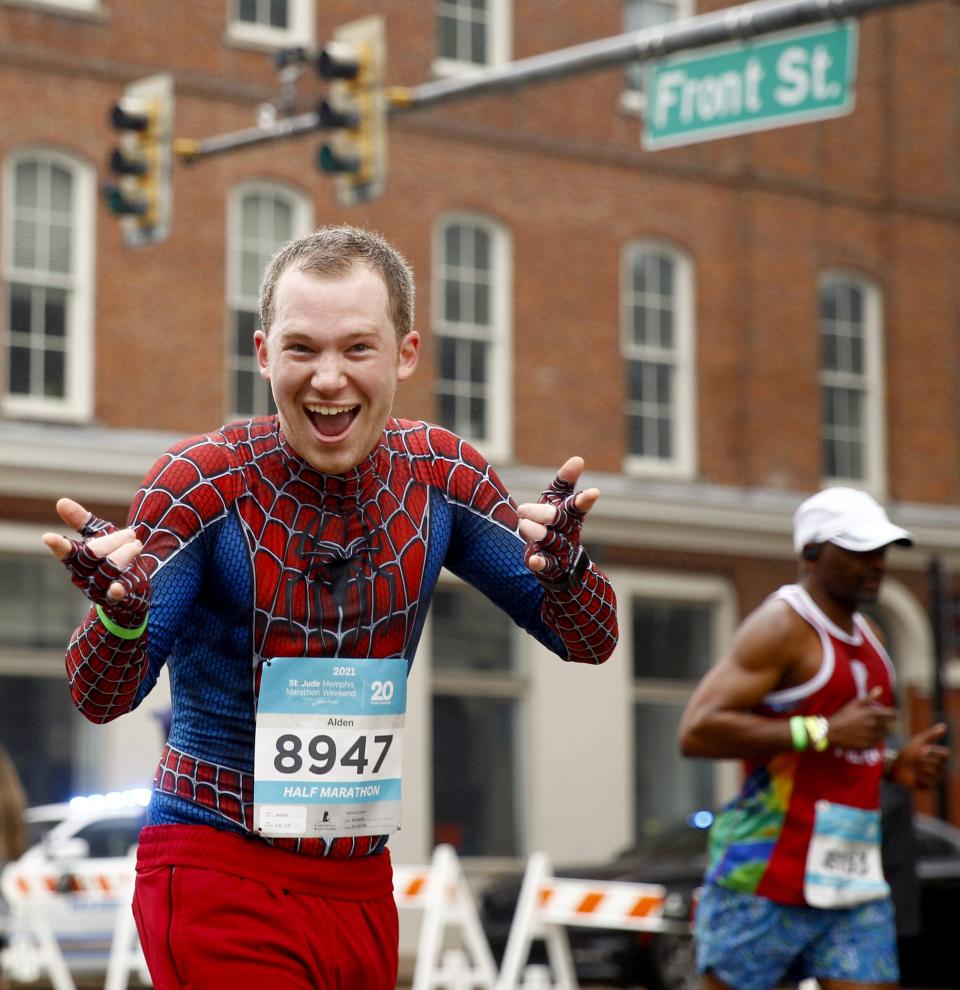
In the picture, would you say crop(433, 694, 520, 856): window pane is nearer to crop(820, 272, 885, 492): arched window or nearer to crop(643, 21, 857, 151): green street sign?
crop(820, 272, 885, 492): arched window

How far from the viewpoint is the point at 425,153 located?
25297mm

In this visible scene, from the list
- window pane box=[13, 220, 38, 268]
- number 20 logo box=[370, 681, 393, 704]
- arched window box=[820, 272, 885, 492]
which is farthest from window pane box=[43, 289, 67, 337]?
number 20 logo box=[370, 681, 393, 704]

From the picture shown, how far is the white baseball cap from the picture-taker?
279 inches

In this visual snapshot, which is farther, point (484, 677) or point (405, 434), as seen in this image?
point (484, 677)

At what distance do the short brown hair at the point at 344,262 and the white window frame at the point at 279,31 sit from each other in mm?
20667

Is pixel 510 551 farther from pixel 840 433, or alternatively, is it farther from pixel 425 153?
pixel 840 433

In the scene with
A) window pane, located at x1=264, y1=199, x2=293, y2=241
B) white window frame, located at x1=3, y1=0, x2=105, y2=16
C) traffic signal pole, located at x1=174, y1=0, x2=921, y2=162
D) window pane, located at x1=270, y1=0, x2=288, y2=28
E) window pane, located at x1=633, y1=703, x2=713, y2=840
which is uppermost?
window pane, located at x1=270, y1=0, x2=288, y2=28

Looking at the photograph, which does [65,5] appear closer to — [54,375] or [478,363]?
[54,375]

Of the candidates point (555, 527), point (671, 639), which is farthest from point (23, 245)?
point (555, 527)

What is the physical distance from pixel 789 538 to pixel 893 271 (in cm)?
384

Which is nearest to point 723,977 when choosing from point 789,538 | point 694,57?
point 694,57

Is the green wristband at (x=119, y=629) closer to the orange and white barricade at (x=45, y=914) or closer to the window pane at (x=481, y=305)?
the orange and white barricade at (x=45, y=914)

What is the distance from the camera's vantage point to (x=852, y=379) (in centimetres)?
2905

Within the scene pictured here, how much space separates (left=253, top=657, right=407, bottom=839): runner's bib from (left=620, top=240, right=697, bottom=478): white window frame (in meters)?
23.1
